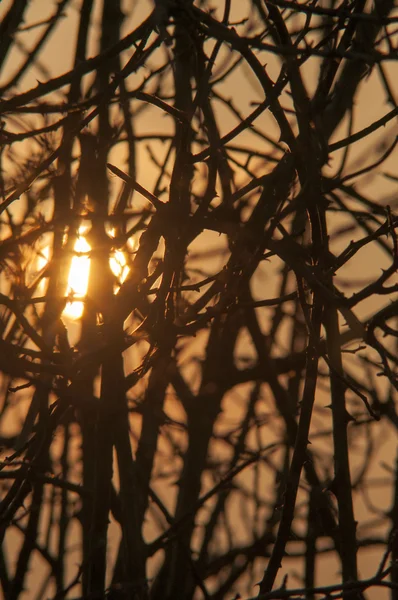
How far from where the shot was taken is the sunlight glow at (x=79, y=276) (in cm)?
195

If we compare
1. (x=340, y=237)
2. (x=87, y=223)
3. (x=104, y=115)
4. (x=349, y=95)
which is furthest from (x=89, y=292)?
(x=340, y=237)

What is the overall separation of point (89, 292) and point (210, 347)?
92cm

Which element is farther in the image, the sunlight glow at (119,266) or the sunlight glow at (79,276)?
the sunlight glow at (79,276)

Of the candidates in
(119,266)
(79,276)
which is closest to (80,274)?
(79,276)

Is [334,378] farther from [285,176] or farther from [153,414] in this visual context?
[153,414]

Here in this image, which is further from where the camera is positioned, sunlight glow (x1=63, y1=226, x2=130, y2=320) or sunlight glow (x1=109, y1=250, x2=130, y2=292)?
sunlight glow (x1=63, y1=226, x2=130, y2=320)

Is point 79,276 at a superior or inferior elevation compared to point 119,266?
superior

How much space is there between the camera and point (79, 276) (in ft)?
7.12

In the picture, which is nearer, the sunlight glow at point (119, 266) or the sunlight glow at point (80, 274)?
the sunlight glow at point (119, 266)

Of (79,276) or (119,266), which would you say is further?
(79,276)

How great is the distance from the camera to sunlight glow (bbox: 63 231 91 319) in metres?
1.95

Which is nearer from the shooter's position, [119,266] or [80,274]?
[119,266]

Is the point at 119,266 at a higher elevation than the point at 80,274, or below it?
below

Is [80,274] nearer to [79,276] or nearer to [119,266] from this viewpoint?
[79,276]
